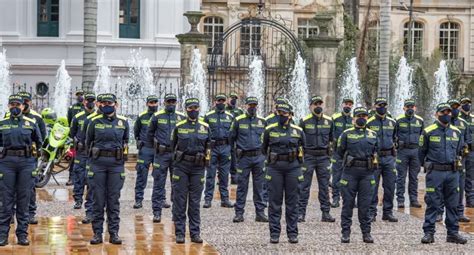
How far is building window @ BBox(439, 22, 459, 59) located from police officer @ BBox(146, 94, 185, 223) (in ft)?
132

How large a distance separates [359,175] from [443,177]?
1249 millimetres

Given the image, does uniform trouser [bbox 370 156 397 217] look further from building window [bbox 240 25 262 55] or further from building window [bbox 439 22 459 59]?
building window [bbox 439 22 459 59]

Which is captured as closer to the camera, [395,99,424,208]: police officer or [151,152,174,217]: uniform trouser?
[151,152,174,217]: uniform trouser

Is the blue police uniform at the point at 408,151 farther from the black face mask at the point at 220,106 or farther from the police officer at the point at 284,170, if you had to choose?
the police officer at the point at 284,170

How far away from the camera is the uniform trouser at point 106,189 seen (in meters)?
15.9

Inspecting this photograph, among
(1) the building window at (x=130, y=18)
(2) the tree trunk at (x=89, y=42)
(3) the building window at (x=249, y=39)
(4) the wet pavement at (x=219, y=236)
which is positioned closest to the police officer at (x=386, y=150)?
(4) the wet pavement at (x=219, y=236)

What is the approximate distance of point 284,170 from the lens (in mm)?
16297

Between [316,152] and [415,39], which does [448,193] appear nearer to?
[316,152]

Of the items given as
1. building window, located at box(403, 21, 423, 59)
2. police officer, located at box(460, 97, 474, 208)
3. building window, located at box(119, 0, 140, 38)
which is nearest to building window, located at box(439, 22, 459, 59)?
building window, located at box(403, 21, 423, 59)

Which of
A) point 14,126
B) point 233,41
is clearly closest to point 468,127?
point 14,126

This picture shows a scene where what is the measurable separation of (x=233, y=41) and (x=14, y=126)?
118ft

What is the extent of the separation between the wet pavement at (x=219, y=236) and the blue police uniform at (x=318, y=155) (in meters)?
0.34

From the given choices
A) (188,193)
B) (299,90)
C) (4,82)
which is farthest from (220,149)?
(4,82)

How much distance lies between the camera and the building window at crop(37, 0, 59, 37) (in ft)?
136
